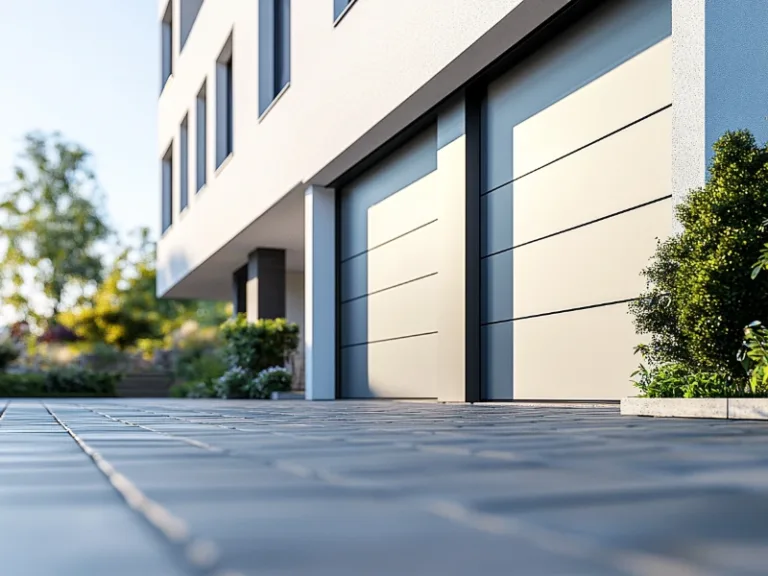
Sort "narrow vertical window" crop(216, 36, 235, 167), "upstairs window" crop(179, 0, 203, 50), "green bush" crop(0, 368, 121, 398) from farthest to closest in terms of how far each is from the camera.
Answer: "green bush" crop(0, 368, 121, 398) < "upstairs window" crop(179, 0, 203, 50) < "narrow vertical window" crop(216, 36, 235, 167)

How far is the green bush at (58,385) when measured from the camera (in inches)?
880

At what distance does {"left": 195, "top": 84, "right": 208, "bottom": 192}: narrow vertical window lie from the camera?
1934cm

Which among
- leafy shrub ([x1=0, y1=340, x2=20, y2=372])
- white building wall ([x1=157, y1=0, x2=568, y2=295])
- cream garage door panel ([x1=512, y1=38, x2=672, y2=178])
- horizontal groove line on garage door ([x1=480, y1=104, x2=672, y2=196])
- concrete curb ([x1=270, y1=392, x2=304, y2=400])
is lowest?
concrete curb ([x1=270, y1=392, x2=304, y2=400])

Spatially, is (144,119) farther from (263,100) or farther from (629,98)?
(629,98)

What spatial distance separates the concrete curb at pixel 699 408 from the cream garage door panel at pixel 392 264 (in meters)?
4.98

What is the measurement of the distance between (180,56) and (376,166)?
12201 millimetres

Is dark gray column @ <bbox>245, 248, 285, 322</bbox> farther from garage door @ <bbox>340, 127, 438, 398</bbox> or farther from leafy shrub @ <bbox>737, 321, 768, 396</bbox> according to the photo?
leafy shrub @ <bbox>737, 321, 768, 396</bbox>

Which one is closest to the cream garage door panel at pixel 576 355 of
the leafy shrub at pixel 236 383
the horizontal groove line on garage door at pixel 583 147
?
the horizontal groove line on garage door at pixel 583 147

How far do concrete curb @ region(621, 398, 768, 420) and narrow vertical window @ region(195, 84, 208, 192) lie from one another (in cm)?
1560

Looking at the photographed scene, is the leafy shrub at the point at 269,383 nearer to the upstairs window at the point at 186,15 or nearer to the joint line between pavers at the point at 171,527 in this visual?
the upstairs window at the point at 186,15

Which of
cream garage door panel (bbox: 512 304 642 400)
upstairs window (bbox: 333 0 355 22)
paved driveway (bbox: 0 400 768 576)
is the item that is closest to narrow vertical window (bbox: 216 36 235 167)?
upstairs window (bbox: 333 0 355 22)

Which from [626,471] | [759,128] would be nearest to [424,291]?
[759,128]

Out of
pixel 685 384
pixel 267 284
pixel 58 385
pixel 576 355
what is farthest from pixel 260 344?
pixel 685 384

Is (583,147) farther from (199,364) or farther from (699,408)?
(199,364)
